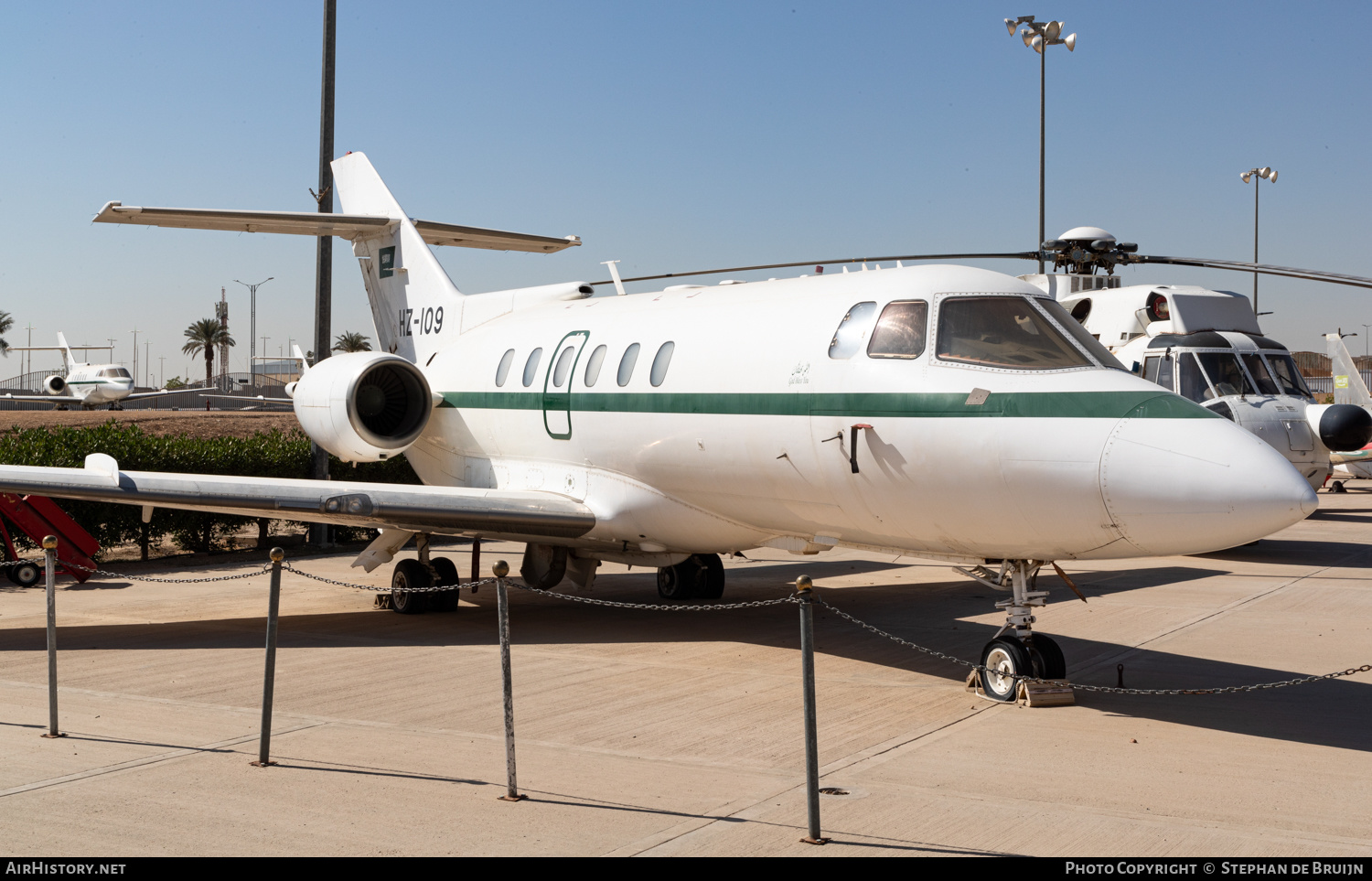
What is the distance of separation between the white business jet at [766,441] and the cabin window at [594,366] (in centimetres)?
2

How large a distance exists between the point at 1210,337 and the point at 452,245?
11160 mm

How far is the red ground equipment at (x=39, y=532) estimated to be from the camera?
14.4 m

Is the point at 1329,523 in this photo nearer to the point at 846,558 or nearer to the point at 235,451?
the point at 846,558

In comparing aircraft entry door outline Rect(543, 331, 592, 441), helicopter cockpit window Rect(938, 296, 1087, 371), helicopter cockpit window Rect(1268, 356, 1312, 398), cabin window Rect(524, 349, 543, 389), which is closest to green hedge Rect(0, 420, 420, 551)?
cabin window Rect(524, 349, 543, 389)

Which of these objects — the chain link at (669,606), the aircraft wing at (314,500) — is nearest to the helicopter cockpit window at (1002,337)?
the chain link at (669,606)

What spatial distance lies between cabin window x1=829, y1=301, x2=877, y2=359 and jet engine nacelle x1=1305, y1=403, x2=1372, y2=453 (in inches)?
446

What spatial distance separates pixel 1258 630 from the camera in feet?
37.3

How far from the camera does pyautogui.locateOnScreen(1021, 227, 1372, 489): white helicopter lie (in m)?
17.3

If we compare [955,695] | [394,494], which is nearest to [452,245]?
[394,494]

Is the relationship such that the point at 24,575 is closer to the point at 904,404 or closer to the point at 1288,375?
the point at 904,404

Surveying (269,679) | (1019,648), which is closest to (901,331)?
(1019,648)

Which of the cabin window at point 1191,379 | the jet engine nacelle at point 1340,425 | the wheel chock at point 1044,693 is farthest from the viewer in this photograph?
the cabin window at point 1191,379

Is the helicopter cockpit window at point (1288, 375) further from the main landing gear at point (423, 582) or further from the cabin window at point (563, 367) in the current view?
the main landing gear at point (423, 582)

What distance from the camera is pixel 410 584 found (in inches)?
516
